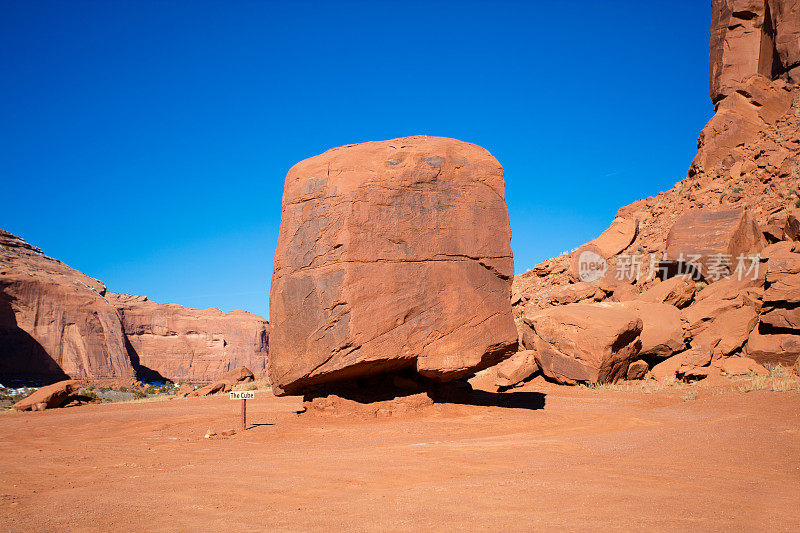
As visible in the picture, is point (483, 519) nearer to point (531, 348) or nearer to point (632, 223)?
point (531, 348)

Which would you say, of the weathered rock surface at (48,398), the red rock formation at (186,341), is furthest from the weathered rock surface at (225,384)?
the red rock formation at (186,341)

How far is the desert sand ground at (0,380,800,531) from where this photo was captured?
374 centimetres

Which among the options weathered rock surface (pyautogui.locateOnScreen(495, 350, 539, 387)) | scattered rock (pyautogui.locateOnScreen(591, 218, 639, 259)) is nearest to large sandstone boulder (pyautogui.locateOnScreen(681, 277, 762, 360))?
weathered rock surface (pyautogui.locateOnScreen(495, 350, 539, 387))

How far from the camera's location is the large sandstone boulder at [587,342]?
13.6 metres

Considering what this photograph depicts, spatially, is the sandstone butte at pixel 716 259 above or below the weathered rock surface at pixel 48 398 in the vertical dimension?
above

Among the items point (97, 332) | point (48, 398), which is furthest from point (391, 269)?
point (97, 332)

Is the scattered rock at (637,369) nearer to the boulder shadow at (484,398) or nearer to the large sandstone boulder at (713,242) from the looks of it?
the boulder shadow at (484,398)

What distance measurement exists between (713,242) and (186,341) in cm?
5474

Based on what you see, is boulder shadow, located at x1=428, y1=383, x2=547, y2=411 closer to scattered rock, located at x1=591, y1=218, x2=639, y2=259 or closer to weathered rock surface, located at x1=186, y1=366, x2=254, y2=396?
weathered rock surface, located at x1=186, y1=366, x2=254, y2=396

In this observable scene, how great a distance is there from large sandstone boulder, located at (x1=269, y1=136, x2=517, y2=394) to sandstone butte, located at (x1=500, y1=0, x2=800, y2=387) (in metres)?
Result: 5.83

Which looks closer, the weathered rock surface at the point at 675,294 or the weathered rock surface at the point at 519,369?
the weathered rock surface at the point at 519,369

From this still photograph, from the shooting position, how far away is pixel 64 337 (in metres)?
44.5

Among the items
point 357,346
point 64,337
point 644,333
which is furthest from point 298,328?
point 64,337

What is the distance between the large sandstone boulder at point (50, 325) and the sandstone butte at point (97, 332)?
0.07 metres
